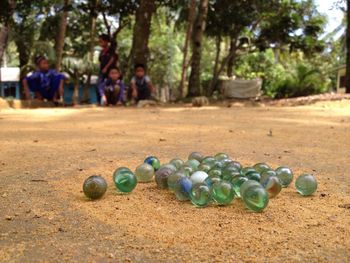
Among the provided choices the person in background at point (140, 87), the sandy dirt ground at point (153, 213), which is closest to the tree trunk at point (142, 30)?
the person in background at point (140, 87)

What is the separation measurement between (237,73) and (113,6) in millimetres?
12101

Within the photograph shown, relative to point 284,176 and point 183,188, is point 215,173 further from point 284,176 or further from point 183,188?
point 284,176

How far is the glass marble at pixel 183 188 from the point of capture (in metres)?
2.14

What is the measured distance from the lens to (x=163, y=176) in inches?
94.4

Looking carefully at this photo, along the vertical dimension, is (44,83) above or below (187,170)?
above

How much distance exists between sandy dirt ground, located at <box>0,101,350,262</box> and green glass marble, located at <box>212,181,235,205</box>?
0.14ft

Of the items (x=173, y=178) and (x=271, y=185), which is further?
(x=173, y=178)

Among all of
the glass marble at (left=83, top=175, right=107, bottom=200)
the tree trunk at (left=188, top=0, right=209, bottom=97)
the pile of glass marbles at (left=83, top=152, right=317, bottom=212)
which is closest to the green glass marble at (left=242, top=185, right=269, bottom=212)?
the pile of glass marbles at (left=83, top=152, right=317, bottom=212)

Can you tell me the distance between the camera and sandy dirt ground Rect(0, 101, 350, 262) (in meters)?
1.55

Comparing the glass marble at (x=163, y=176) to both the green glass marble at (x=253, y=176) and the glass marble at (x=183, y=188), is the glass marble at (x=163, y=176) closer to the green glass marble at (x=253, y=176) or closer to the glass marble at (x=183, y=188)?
the glass marble at (x=183, y=188)

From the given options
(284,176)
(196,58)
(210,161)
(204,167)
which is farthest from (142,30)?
(284,176)

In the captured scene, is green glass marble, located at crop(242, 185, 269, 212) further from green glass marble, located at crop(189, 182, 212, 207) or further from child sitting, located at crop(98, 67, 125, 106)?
child sitting, located at crop(98, 67, 125, 106)

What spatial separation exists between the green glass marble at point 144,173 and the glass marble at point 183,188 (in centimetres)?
41

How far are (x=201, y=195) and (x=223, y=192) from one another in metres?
0.10
